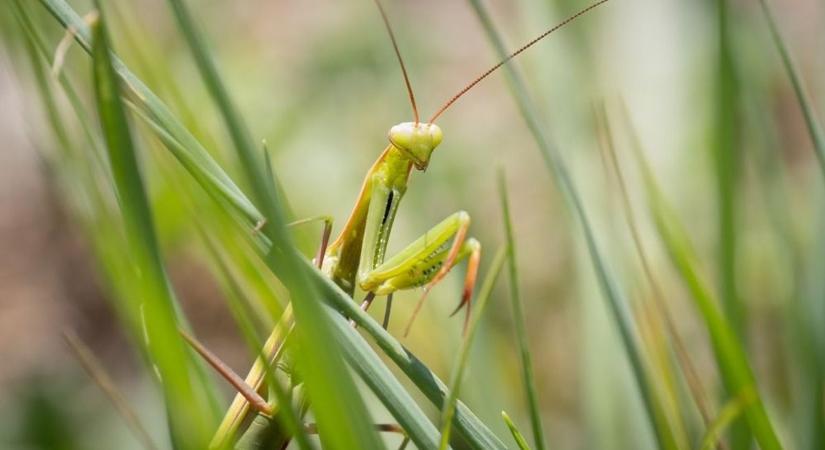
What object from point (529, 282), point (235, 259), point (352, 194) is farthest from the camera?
point (529, 282)

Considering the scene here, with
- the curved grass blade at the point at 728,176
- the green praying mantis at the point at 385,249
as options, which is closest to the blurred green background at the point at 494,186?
the curved grass blade at the point at 728,176

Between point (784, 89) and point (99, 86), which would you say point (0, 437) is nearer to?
point (99, 86)

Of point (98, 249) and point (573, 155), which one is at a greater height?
point (98, 249)

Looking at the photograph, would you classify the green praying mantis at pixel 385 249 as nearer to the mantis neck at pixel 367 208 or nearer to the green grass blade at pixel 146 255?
the mantis neck at pixel 367 208

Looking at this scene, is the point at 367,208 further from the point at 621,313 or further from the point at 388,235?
the point at 621,313

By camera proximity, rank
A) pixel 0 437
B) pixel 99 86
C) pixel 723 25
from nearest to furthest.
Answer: pixel 99 86 < pixel 723 25 < pixel 0 437

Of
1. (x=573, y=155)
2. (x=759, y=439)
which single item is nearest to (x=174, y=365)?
(x=759, y=439)
